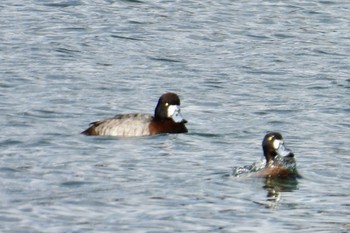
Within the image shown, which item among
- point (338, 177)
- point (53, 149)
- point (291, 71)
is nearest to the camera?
point (338, 177)

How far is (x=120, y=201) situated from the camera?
1411 cm

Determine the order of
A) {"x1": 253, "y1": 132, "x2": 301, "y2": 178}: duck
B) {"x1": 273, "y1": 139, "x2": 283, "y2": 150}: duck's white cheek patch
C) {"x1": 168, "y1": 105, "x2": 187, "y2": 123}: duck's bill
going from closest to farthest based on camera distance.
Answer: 1. {"x1": 253, "y1": 132, "x2": 301, "y2": 178}: duck
2. {"x1": 273, "y1": 139, "x2": 283, "y2": 150}: duck's white cheek patch
3. {"x1": 168, "y1": 105, "x2": 187, "y2": 123}: duck's bill

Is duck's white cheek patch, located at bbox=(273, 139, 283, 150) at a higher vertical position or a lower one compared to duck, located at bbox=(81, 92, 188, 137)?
higher

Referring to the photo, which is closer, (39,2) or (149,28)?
(149,28)

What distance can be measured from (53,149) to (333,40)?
11.7m

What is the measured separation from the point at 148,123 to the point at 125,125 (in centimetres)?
Answer: 57

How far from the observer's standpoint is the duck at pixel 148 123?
18781 millimetres

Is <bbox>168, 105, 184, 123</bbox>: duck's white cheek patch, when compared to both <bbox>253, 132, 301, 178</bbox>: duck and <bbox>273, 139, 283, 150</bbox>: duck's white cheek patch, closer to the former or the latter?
<bbox>253, 132, 301, 178</bbox>: duck

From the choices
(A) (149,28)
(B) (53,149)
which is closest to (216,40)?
(A) (149,28)

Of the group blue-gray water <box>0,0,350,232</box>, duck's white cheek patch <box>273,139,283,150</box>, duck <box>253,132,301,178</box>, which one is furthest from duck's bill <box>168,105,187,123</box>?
duck's white cheek patch <box>273,139,283,150</box>

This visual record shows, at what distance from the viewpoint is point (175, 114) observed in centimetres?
1936

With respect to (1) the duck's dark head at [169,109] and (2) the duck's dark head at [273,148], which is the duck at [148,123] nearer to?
(1) the duck's dark head at [169,109]

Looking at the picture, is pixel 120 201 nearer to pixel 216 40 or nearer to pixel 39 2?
pixel 216 40

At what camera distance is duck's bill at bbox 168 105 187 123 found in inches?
762
